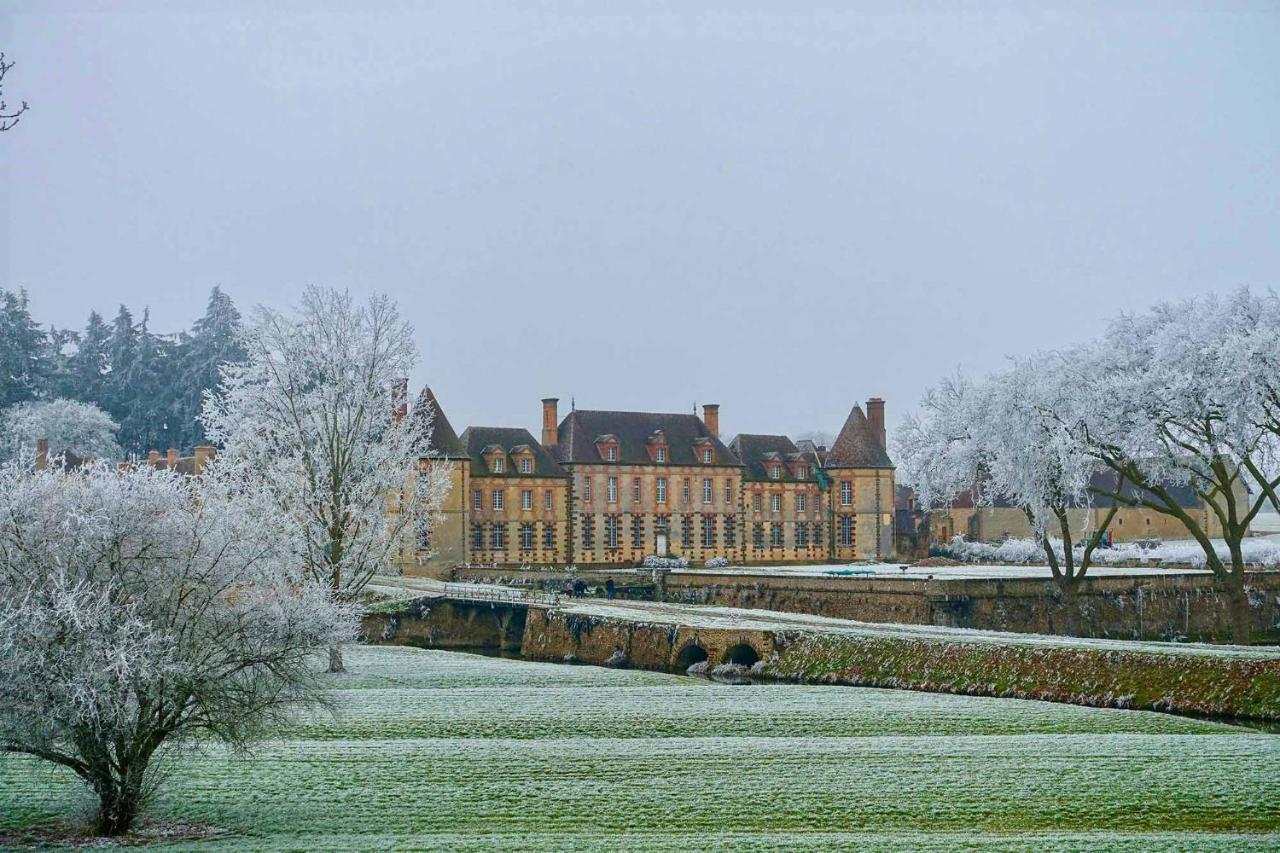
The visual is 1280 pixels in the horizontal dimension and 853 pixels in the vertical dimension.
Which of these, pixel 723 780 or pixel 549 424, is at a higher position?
pixel 549 424

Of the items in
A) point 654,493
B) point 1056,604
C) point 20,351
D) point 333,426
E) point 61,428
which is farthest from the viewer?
point 20,351

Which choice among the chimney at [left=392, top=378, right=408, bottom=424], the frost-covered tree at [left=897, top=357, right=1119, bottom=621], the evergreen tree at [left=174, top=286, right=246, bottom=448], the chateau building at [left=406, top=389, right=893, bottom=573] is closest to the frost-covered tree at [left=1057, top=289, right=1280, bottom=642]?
the frost-covered tree at [left=897, top=357, right=1119, bottom=621]

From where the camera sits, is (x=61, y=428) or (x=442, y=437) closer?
(x=442, y=437)

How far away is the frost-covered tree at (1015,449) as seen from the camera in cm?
3875

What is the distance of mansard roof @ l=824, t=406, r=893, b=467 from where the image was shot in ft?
243

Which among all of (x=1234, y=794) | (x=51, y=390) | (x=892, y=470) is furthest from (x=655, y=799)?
(x=51, y=390)

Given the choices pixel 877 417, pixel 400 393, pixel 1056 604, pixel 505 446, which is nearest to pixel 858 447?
pixel 877 417

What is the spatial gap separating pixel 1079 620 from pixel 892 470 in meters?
31.1

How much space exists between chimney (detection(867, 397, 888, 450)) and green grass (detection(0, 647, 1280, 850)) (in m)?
49.9

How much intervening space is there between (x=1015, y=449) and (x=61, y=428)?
5308 cm

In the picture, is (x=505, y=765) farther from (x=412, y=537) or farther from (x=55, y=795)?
(x=412, y=537)

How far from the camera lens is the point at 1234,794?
57.6ft

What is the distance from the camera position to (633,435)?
71.5 m

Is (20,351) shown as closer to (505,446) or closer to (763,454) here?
(505,446)
